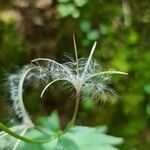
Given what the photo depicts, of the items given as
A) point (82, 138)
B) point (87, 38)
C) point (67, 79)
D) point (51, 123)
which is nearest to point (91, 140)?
point (82, 138)

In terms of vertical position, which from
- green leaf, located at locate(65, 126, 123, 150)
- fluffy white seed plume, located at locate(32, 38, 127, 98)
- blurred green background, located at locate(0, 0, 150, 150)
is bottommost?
green leaf, located at locate(65, 126, 123, 150)

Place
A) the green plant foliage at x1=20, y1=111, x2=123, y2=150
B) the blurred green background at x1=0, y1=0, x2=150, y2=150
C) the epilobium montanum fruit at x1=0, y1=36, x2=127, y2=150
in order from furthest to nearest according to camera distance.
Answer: the blurred green background at x1=0, y1=0, x2=150, y2=150 < the green plant foliage at x1=20, y1=111, x2=123, y2=150 < the epilobium montanum fruit at x1=0, y1=36, x2=127, y2=150

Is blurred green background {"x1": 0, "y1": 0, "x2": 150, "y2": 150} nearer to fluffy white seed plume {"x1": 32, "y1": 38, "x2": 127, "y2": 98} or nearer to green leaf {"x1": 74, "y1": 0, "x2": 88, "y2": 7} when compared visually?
green leaf {"x1": 74, "y1": 0, "x2": 88, "y2": 7}

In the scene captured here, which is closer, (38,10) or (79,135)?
(79,135)

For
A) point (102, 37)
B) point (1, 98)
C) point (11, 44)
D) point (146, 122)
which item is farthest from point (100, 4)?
point (1, 98)

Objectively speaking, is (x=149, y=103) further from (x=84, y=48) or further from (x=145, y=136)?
(x=84, y=48)

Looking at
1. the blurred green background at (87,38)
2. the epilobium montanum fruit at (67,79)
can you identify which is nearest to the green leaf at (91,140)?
the blurred green background at (87,38)

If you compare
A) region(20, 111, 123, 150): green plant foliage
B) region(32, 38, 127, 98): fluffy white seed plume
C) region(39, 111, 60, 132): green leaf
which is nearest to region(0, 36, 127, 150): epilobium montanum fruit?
region(32, 38, 127, 98): fluffy white seed plume

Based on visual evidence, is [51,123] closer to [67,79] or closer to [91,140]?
[91,140]
